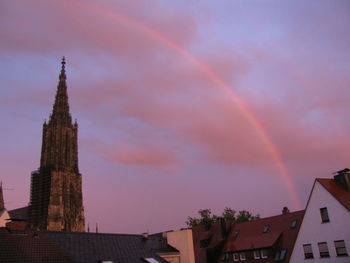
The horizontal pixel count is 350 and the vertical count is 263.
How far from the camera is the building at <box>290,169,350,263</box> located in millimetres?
36884

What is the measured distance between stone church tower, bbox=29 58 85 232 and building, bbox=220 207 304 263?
74620 millimetres

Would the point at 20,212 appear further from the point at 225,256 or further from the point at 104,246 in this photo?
the point at 104,246

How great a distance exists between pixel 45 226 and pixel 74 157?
1011 inches

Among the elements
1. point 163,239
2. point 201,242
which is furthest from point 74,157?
point 163,239

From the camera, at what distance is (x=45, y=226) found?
114750mm

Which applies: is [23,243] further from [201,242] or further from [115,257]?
[201,242]

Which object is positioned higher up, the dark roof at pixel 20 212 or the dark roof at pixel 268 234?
the dark roof at pixel 20 212

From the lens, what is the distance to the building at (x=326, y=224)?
121ft

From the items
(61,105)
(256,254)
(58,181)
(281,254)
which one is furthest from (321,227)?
(61,105)

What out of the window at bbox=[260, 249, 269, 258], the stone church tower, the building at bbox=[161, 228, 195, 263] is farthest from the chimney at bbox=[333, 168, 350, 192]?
the stone church tower

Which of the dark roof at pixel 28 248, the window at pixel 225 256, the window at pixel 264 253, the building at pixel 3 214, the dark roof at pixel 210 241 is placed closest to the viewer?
the dark roof at pixel 28 248

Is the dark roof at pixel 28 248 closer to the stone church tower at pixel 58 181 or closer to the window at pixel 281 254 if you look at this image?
the window at pixel 281 254

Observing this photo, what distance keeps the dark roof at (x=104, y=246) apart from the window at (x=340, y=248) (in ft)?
54.1

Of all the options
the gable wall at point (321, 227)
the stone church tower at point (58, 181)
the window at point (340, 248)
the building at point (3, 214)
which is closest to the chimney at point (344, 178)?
the gable wall at point (321, 227)
